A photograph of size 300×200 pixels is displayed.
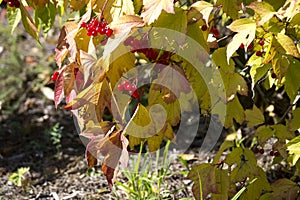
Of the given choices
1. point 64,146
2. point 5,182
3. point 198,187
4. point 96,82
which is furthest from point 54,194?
point 96,82

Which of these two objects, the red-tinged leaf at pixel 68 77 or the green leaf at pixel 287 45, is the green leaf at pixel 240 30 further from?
the red-tinged leaf at pixel 68 77

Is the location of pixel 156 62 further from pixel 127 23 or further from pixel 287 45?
pixel 287 45

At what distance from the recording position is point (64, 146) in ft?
9.83

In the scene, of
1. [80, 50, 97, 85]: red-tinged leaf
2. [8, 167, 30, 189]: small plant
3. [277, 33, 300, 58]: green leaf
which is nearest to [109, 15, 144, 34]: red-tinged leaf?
[80, 50, 97, 85]: red-tinged leaf

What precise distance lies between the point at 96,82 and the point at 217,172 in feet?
2.10

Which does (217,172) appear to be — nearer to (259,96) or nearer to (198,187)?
(198,187)

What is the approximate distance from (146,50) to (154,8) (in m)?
0.19

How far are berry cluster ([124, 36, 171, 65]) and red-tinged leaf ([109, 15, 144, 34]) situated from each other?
9cm

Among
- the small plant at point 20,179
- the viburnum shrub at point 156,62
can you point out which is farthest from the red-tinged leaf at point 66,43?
the small plant at point 20,179

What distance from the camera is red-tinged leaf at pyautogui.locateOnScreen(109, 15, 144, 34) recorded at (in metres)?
1.32

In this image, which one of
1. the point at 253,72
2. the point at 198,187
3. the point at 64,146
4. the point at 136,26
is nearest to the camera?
the point at 136,26

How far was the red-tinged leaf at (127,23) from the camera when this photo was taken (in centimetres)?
132

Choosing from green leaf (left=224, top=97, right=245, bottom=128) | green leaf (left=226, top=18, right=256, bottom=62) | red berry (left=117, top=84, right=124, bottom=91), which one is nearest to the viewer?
green leaf (left=226, top=18, right=256, bottom=62)

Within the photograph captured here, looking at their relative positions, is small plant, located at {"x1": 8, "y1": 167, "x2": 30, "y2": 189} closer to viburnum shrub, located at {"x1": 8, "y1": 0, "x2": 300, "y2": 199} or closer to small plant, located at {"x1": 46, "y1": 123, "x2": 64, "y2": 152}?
small plant, located at {"x1": 46, "y1": 123, "x2": 64, "y2": 152}
